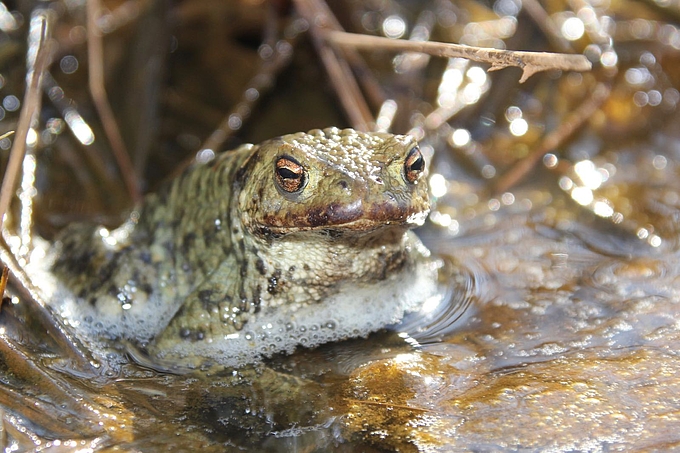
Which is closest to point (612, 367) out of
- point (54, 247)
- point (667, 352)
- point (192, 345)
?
point (667, 352)

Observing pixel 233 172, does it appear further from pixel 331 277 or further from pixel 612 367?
pixel 612 367

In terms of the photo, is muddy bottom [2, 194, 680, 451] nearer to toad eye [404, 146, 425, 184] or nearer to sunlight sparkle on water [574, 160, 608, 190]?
toad eye [404, 146, 425, 184]

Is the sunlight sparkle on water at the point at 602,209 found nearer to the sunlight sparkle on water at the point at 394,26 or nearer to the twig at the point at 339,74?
the twig at the point at 339,74

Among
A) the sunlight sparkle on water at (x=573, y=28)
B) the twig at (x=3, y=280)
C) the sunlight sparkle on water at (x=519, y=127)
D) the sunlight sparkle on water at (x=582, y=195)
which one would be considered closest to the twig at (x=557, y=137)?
the sunlight sparkle on water at (x=519, y=127)

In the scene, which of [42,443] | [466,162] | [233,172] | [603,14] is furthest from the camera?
[603,14]

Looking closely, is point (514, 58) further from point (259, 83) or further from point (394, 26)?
point (394, 26)

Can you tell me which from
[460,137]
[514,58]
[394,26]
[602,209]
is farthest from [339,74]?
[514,58]
